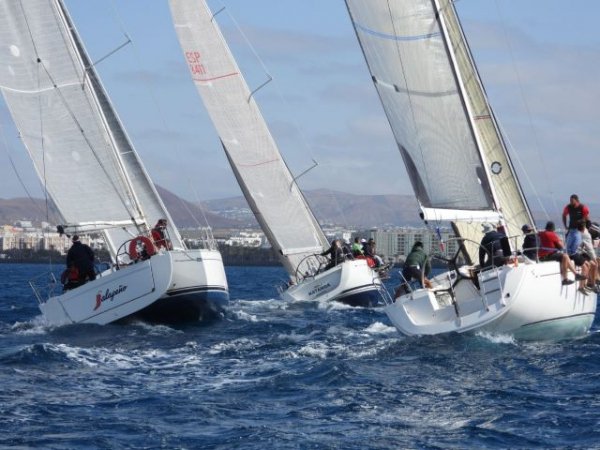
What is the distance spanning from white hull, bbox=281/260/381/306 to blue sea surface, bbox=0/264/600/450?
766 cm

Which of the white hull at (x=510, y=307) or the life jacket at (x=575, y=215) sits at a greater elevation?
the life jacket at (x=575, y=215)

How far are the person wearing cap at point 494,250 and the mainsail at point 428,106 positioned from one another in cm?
27

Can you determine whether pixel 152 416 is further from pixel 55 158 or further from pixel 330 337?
pixel 55 158

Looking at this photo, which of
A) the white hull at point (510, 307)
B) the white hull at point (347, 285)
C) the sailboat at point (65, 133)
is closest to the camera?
the white hull at point (510, 307)

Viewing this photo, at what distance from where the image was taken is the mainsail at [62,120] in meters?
21.1

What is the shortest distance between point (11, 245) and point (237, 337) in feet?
430

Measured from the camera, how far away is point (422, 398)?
11.9 m

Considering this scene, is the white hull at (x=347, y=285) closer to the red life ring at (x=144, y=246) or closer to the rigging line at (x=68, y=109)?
the rigging line at (x=68, y=109)

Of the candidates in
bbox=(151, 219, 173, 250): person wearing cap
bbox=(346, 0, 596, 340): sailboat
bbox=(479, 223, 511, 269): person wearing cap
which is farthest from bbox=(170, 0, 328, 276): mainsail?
bbox=(479, 223, 511, 269): person wearing cap

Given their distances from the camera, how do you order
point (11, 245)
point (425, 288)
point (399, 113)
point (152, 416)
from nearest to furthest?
point (152, 416) → point (425, 288) → point (399, 113) → point (11, 245)

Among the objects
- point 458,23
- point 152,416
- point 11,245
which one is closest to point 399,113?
point 458,23

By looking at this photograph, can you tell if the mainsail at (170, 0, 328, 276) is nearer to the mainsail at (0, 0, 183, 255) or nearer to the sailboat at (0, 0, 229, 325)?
the sailboat at (0, 0, 229, 325)

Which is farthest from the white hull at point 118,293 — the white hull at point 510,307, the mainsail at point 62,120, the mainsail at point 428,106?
the white hull at point 510,307

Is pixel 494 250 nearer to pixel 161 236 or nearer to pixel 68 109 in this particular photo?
pixel 161 236
